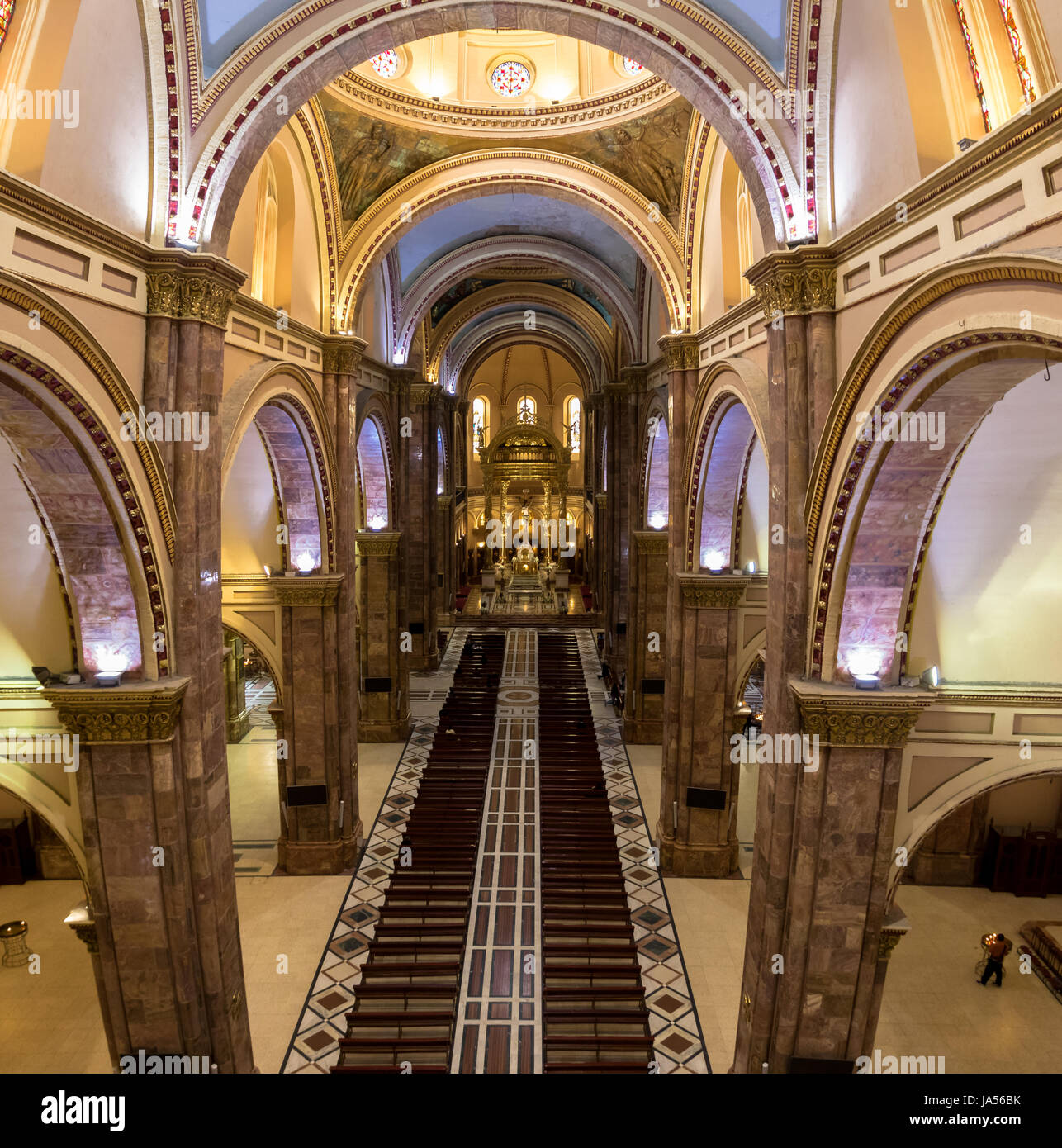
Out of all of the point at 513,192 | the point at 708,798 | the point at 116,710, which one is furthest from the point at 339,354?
the point at 708,798

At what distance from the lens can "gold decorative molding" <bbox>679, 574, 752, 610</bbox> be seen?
40.0 feet

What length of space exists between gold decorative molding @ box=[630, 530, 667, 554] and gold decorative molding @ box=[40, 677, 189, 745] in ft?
41.5

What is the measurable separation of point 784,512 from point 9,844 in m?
12.6

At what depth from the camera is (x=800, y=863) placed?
717 centimetres

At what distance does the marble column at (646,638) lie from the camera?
59.8ft

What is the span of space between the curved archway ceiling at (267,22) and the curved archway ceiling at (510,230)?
10081mm

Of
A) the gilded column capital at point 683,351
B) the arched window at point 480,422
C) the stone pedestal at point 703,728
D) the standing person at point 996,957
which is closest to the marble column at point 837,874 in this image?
the standing person at point 996,957

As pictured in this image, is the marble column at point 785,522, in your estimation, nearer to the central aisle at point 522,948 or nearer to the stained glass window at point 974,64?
the stained glass window at point 974,64

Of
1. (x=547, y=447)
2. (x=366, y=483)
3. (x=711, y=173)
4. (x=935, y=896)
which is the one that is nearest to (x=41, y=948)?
(x=366, y=483)

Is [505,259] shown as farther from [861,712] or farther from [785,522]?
[861,712]

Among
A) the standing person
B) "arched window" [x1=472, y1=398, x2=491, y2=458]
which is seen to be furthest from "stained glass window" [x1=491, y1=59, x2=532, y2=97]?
"arched window" [x1=472, y1=398, x2=491, y2=458]

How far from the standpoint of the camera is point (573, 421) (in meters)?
45.0

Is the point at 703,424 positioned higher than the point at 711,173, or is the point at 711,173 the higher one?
the point at 711,173
